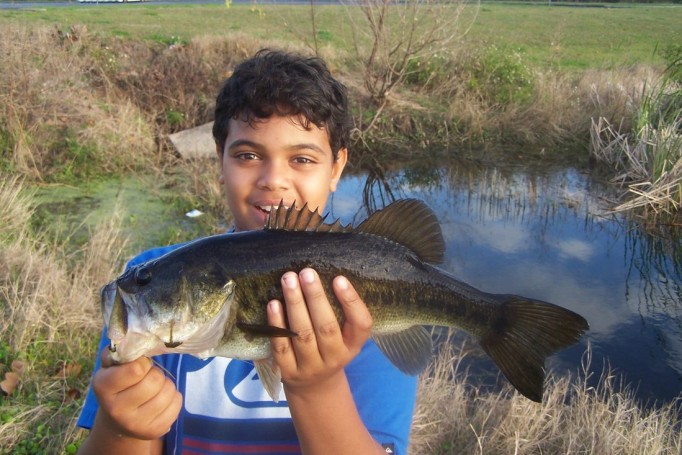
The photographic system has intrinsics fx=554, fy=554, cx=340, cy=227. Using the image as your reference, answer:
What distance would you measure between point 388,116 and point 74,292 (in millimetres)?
10250

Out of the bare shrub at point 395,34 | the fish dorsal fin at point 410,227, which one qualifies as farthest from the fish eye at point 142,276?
the bare shrub at point 395,34

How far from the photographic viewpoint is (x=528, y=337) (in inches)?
81.1

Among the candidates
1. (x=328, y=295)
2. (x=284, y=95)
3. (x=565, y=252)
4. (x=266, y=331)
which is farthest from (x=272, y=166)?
(x=565, y=252)

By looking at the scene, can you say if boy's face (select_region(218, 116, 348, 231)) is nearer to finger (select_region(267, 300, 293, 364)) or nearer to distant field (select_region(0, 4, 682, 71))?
finger (select_region(267, 300, 293, 364))

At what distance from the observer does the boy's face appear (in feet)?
8.98

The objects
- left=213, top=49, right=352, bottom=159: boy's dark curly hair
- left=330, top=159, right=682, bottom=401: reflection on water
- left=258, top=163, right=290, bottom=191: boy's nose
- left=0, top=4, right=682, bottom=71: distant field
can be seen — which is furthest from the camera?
left=0, top=4, right=682, bottom=71: distant field

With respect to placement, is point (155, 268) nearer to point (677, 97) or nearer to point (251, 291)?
point (251, 291)

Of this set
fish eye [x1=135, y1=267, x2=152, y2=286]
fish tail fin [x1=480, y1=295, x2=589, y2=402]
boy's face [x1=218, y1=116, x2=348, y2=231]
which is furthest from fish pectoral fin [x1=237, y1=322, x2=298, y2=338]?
boy's face [x1=218, y1=116, x2=348, y2=231]

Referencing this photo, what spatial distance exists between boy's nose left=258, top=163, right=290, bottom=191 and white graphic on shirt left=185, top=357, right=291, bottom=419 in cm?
85

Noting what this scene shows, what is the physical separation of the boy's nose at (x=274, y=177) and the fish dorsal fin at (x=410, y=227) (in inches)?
30.6

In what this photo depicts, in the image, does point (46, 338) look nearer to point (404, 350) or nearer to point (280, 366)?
point (280, 366)

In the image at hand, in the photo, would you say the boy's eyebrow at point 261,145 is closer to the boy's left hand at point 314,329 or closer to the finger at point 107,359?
the boy's left hand at point 314,329

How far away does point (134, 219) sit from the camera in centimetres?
865

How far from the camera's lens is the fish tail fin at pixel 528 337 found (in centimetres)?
201
